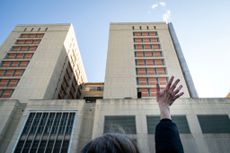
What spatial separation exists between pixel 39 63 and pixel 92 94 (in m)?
18.1

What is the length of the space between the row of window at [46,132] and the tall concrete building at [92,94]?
10 centimetres

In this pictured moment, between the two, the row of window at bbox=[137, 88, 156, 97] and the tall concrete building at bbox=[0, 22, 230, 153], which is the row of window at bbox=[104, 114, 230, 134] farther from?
the row of window at bbox=[137, 88, 156, 97]

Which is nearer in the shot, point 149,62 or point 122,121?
point 122,121

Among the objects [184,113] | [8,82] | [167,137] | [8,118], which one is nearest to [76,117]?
[8,118]

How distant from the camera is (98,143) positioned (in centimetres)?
124

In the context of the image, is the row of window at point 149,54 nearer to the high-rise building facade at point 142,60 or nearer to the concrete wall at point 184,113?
the high-rise building facade at point 142,60

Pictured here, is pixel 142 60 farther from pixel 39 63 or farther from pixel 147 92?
pixel 39 63

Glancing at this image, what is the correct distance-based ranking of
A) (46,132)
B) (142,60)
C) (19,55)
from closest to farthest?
(46,132) → (142,60) → (19,55)

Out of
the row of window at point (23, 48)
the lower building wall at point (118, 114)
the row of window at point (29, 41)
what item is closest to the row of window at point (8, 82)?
the lower building wall at point (118, 114)

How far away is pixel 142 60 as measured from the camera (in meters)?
33.8

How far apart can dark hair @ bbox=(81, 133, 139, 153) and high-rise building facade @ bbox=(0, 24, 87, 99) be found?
27.6m

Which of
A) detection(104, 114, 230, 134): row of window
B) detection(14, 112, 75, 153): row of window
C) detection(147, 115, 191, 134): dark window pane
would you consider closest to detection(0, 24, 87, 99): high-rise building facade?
detection(14, 112, 75, 153): row of window

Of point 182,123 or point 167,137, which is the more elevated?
point 182,123

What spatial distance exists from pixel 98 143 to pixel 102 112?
19.1m
